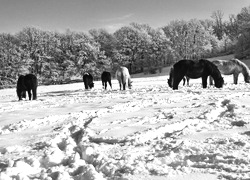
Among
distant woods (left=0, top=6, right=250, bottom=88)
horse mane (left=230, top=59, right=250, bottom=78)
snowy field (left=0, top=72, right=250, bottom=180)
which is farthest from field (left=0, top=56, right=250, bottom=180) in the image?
distant woods (left=0, top=6, right=250, bottom=88)

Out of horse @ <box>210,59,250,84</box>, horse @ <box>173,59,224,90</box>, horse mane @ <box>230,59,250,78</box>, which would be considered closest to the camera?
horse @ <box>173,59,224,90</box>

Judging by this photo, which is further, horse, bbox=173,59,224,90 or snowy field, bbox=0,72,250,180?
horse, bbox=173,59,224,90

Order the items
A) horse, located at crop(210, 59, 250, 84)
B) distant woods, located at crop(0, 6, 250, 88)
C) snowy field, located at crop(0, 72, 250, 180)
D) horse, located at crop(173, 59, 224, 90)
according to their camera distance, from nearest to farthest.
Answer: snowy field, located at crop(0, 72, 250, 180) → horse, located at crop(173, 59, 224, 90) → horse, located at crop(210, 59, 250, 84) → distant woods, located at crop(0, 6, 250, 88)

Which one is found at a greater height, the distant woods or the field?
the distant woods

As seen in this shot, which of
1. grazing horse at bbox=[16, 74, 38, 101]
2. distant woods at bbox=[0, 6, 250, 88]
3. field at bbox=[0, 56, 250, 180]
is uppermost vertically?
distant woods at bbox=[0, 6, 250, 88]

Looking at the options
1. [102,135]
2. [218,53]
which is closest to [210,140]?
[102,135]

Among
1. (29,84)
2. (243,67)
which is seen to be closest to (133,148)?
(29,84)

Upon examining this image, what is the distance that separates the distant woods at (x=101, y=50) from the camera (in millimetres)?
44406

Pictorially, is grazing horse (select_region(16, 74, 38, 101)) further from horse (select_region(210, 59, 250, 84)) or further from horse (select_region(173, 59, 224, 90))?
horse (select_region(210, 59, 250, 84))

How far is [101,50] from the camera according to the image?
2210 inches

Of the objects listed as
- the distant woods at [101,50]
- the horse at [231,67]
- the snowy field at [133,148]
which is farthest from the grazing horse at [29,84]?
the distant woods at [101,50]

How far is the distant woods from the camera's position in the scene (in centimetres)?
4441

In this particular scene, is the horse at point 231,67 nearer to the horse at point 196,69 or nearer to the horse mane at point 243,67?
the horse mane at point 243,67

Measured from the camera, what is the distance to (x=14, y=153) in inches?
137
